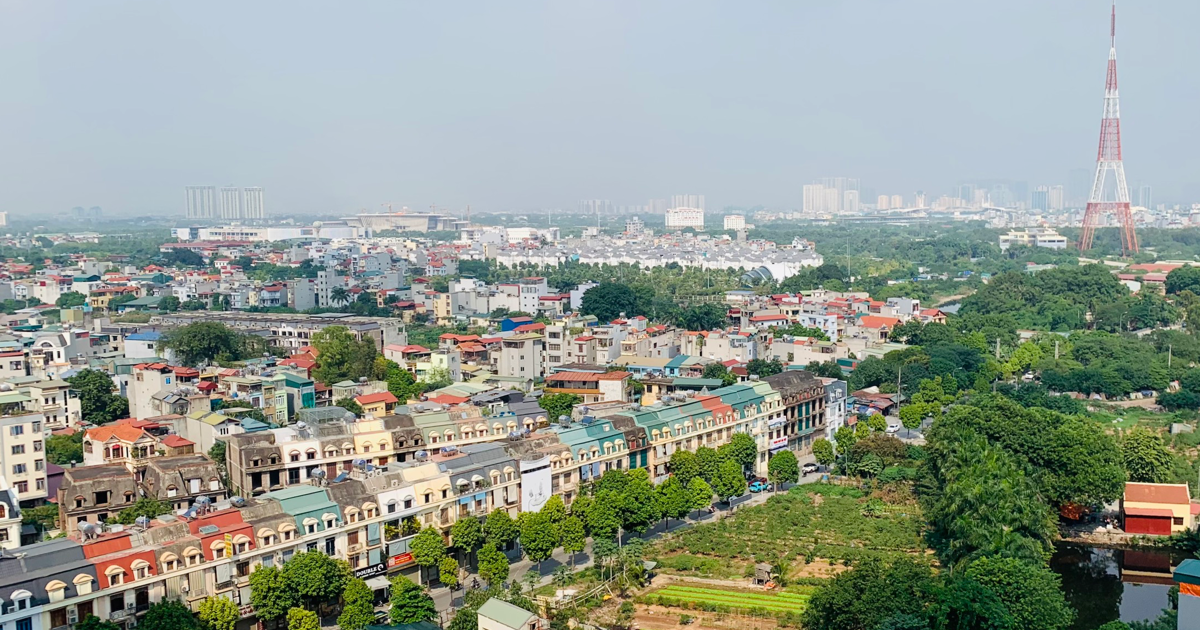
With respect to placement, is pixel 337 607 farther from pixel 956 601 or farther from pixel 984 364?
pixel 984 364

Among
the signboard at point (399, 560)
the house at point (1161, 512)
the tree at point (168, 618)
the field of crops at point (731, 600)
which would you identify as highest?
the tree at point (168, 618)

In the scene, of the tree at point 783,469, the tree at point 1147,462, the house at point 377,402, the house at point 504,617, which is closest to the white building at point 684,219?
the house at point 377,402

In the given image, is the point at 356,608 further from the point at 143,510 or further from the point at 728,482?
the point at 728,482

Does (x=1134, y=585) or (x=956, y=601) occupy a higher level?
(x=956, y=601)

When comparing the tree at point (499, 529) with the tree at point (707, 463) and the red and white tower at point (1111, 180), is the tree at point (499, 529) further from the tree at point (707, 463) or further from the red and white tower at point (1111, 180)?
the red and white tower at point (1111, 180)

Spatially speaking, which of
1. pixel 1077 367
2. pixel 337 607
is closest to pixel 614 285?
pixel 1077 367

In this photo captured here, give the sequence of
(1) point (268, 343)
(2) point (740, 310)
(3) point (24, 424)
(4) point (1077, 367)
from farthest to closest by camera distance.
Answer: (2) point (740, 310), (1) point (268, 343), (4) point (1077, 367), (3) point (24, 424)
